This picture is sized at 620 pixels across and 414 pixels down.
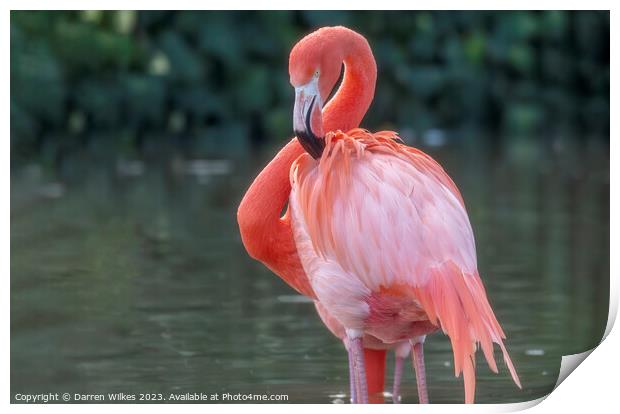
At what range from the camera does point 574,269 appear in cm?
563

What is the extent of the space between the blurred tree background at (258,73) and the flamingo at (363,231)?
2.82 feet

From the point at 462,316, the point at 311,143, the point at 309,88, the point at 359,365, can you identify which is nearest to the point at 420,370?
the point at 359,365

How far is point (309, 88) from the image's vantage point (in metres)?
3.60

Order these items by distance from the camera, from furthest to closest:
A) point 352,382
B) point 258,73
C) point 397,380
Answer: point 258,73
point 397,380
point 352,382

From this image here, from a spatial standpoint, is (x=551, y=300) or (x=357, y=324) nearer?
(x=357, y=324)

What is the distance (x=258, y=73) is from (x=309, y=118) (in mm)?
2084

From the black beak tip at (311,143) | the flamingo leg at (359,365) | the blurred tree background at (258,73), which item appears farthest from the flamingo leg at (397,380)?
the blurred tree background at (258,73)

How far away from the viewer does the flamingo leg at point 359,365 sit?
3.68 m

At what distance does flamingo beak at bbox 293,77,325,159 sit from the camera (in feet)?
11.7

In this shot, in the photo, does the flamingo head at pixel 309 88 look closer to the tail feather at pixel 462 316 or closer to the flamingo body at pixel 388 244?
the flamingo body at pixel 388 244

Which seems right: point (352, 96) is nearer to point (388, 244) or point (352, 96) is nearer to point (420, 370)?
point (388, 244)

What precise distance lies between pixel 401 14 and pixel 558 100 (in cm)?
83
